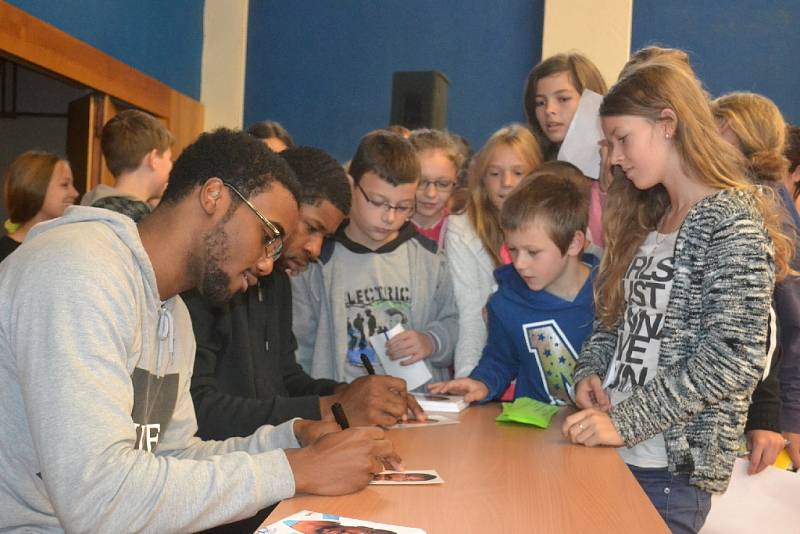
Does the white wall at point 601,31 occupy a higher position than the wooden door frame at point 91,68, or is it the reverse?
the white wall at point 601,31

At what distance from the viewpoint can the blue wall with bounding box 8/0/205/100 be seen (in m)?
5.36

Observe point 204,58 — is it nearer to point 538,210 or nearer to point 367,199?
point 367,199

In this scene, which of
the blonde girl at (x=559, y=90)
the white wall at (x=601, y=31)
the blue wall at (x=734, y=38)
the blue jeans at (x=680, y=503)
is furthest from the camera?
the blue wall at (x=734, y=38)

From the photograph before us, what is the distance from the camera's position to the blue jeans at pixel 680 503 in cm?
198

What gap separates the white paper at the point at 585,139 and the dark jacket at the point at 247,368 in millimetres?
1140

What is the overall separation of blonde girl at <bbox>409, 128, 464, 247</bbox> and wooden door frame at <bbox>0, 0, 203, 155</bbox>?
2.43m

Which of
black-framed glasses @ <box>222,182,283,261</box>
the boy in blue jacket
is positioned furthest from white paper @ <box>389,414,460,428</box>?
black-framed glasses @ <box>222,182,283,261</box>

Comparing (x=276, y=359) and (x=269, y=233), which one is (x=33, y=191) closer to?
(x=276, y=359)

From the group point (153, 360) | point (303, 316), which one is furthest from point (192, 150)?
point (303, 316)

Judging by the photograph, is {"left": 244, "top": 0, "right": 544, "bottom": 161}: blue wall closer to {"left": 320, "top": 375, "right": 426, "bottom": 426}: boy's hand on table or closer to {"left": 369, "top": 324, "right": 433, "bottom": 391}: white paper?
{"left": 369, "top": 324, "right": 433, "bottom": 391}: white paper

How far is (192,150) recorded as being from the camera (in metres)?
1.66

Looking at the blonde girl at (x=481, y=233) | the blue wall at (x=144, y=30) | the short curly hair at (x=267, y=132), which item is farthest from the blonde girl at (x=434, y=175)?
the blue wall at (x=144, y=30)

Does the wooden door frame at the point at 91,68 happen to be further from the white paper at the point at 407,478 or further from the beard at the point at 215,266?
the white paper at the point at 407,478

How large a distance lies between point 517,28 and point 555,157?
4.16 metres
